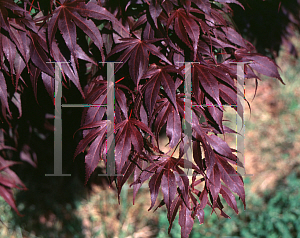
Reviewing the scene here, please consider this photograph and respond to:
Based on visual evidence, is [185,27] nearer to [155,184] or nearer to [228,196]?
[155,184]

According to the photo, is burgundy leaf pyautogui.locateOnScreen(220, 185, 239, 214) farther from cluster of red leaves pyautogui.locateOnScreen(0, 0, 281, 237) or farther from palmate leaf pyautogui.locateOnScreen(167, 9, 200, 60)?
palmate leaf pyautogui.locateOnScreen(167, 9, 200, 60)

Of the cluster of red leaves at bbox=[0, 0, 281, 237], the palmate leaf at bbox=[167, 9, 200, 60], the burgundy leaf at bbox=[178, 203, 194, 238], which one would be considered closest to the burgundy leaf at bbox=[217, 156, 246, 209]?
the cluster of red leaves at bbox=[0, 0, 281, 237]

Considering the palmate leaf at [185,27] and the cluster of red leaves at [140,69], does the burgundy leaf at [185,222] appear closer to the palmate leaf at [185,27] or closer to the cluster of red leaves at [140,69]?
the cluster of red leaves at [140,69]

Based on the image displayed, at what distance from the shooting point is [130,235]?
2.30 m

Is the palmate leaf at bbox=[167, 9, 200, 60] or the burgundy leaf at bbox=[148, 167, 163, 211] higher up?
the palmate leaf at bbox=[167, 9, 200, 60]

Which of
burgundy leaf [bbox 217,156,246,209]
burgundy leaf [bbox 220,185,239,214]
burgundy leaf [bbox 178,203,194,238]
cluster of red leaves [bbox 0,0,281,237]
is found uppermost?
cluster of red leaves [bbox 0,0,281,237]

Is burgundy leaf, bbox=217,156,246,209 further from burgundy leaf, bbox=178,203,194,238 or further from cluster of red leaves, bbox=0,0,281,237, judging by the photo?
burgundy leaf, bbox=178,203,194,238

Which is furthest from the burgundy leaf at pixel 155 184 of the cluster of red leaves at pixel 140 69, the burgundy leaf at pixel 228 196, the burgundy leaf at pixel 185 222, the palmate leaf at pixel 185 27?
the palmate leaf at pixel 185 27

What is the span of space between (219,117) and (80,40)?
20.9 inches

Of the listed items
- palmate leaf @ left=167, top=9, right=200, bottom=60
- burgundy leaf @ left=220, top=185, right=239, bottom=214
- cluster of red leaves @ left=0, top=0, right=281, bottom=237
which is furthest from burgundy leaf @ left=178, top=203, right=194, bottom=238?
palmate leaf @ left=167, top=9, right=200, bottom=60

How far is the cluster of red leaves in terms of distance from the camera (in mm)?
898

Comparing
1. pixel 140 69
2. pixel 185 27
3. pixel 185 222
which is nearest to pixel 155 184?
pixel 185 222

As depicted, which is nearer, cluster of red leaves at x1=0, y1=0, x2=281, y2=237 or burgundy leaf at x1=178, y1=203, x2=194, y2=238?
cluster of red leaves at x1=0, y1=0, x2=281, y2=237

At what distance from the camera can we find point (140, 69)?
0.91 metres
